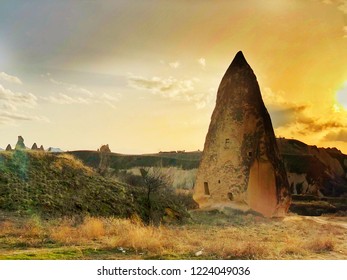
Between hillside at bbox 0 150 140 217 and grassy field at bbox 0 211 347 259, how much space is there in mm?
869

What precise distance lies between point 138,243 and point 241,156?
286 inches

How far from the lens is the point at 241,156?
13969mm

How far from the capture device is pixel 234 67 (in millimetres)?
15117

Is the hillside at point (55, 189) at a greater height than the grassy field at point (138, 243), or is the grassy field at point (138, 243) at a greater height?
the hillside at point (55, 189)

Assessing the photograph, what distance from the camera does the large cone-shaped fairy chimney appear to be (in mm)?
13789

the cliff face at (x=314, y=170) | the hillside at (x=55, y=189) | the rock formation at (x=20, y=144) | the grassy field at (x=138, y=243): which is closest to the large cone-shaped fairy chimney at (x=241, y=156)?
the hillside at (x=55, y=189)

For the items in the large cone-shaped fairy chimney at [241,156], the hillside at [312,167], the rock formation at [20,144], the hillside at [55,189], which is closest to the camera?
the hillside at [55,189]

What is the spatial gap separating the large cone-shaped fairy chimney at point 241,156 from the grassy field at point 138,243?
12.0 ft

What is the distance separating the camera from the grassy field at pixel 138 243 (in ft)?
22.6

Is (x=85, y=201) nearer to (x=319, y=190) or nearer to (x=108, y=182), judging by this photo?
(x=108, y=182)

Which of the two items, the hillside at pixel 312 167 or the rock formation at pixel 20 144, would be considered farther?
the hillside at pixel 312 167

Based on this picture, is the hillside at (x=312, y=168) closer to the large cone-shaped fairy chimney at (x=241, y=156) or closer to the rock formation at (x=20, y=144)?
the rock formation at (x=20, y=144)

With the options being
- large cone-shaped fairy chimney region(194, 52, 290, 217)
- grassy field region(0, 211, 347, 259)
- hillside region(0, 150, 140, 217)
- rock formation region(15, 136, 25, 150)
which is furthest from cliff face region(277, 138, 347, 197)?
grassy field region(0, 211, 347, 259)

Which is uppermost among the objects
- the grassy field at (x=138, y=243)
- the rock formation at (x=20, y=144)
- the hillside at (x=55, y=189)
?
the rock formation at (x=20, y=144)
